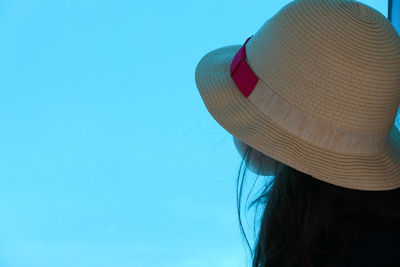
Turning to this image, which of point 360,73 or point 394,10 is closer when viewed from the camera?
point 360,73

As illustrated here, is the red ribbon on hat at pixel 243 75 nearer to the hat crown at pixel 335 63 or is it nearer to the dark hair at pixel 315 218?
the hat crown at pixel 335 63

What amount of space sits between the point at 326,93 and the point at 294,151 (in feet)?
0.29

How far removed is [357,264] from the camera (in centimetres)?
67

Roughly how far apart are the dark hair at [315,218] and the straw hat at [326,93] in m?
0.03

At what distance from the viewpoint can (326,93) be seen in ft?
2.22

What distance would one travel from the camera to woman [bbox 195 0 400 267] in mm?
674

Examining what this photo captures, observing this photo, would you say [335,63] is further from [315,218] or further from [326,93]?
[315,218]

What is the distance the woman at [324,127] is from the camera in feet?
2.21

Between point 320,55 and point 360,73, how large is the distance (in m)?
0.06

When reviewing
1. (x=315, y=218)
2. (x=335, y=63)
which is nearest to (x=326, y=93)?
(x=335, y=63)

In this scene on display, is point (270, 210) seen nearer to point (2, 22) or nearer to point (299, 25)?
point (299, 25)

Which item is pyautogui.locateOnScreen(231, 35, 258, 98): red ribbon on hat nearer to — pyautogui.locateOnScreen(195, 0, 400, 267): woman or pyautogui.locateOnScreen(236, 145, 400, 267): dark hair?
pyautogui.locateOnScreen(195, 0, 400, 267): woman

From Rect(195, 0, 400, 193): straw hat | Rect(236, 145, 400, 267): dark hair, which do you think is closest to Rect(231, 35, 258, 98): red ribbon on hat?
Rect(195, 0, 400, 193): straw hat

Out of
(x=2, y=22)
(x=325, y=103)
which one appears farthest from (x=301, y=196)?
(x=2, y=22)
